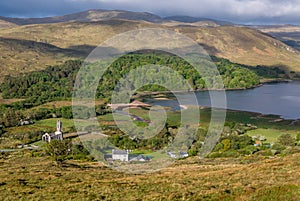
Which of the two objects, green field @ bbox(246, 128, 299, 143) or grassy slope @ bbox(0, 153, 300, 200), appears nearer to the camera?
grassy slope @ bbox(0, 153, 300, 200)

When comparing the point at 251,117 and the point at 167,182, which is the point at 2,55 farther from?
the point at 167,182

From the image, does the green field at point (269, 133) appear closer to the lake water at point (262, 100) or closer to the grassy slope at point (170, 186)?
the lake water at point (262, 100)

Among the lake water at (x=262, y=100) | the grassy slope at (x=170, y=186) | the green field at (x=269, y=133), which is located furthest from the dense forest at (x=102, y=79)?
the grassy slope at (x=170, y=186)

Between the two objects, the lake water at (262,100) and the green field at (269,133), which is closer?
the green field at (269,133)

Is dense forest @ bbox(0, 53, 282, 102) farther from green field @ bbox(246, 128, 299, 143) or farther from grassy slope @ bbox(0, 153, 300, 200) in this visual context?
grassy slope @ bbox(0, 153, 300, 200)

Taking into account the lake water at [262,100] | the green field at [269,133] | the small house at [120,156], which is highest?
the lake water at [262,100]

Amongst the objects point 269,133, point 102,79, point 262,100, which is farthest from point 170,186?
point 102,79

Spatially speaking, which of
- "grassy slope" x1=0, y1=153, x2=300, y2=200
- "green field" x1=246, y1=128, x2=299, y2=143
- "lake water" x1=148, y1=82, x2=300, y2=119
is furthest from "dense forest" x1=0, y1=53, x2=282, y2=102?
"grassy slope" x1=0, y1=153, x2=300, y2=200

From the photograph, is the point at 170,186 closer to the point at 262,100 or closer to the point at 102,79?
the point at 262,100
